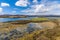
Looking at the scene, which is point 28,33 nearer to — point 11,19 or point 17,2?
point 11,19

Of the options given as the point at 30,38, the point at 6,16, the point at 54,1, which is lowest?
the point at 30,38

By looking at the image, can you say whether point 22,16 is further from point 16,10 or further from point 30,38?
point 30,38

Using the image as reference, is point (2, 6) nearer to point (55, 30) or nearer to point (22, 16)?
point (22, 16)

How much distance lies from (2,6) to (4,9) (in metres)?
0.05

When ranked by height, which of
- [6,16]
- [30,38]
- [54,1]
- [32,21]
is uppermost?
[54,1]

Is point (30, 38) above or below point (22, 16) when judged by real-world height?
below

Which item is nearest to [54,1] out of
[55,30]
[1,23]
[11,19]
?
[55,30]

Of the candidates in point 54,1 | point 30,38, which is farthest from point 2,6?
point 54,1

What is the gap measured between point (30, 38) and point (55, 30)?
379 mm

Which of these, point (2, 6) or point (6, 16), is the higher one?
point (2, 6)

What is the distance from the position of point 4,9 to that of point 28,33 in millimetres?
511

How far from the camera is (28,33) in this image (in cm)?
174

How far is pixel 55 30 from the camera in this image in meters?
1.71

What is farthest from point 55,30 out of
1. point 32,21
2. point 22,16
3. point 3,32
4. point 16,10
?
point 3,32
